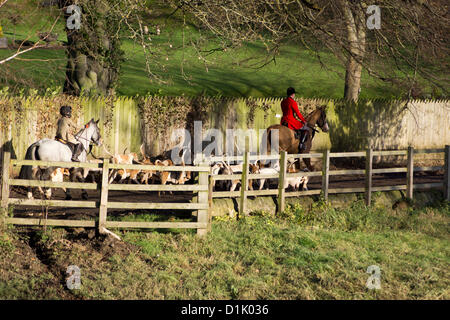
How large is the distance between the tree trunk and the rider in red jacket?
4814mm

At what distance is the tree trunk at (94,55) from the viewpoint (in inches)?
690

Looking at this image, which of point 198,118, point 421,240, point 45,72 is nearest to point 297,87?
point 45,72

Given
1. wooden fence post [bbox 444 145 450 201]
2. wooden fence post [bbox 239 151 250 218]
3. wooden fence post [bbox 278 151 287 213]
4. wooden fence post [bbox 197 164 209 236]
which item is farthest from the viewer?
wooden fence post [bbox 444 145 450 201]

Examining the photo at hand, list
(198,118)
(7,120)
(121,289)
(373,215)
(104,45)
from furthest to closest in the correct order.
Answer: (198,118)
(104,45)
(7,120)
(373,215)
(121,289)

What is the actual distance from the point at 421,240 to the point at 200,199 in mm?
4378

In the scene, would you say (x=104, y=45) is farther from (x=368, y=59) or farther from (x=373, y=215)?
(x=373, y=215)

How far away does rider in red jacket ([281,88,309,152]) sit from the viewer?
1709 centimetres

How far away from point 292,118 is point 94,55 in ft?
18.2

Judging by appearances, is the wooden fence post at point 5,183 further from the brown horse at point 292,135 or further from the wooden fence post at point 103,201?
the brown horse at point 292,135

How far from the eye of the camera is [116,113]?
20.2m

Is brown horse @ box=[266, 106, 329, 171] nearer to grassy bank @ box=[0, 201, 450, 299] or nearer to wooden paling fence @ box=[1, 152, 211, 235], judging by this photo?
grassy bank @ box=[0, 201, 450, 299]

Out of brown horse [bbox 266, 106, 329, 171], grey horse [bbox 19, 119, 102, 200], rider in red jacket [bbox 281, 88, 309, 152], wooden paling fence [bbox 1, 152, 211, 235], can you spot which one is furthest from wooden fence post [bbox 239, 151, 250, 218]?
rider in red jacket [bbox 281, 88, 309, 152]

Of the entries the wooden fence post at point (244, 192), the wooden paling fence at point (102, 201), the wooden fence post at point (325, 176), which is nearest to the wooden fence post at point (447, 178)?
the wooden fence post at point (325, 176)

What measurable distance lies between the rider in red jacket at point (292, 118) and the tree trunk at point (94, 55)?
481 centimetres
